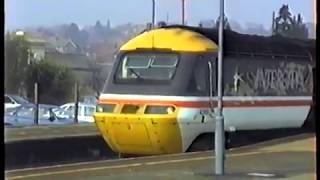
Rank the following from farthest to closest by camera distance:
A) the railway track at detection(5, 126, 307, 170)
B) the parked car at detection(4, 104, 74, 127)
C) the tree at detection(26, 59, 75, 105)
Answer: the railway track at detection(5, 126, 307, 170), the parked car at detection(4, 104, 74, 127), the tree at detection(26, 59, 75, 105)

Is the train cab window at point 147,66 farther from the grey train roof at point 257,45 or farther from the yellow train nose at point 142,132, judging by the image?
the grey train roof at point 257,45

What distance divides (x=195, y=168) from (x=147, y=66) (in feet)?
11.3

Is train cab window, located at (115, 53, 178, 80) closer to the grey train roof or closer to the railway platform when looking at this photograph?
the grey train roof

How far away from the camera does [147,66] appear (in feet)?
40.8

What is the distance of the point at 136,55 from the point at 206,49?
4.60 feet

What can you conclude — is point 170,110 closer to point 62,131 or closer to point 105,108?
point 105,108

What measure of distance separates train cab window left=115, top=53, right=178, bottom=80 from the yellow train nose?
29.6 inches

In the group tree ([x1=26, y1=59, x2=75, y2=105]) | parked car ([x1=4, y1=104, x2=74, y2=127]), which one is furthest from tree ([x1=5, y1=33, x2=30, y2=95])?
parked car ([x1=4, y1=104, x2=74, y2=127])

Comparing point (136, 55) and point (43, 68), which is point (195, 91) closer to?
point (136, 55)

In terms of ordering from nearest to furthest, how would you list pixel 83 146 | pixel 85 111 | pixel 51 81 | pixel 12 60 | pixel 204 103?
pixel 12 60 → pixel 51 81 → pixel 204 103 → pixel 85 111 → pixel 83 146

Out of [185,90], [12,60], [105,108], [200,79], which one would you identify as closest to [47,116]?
[105,108]

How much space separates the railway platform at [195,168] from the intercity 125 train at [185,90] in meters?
1.34

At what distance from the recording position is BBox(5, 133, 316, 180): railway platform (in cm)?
868

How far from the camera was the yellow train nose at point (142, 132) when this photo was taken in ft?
39.8
